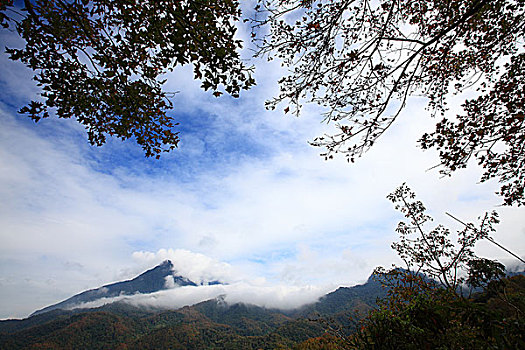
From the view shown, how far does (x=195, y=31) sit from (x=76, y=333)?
257452 millimetres

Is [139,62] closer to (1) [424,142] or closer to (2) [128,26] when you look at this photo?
(2) [128,26]

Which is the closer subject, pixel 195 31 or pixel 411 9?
pixel 195 31

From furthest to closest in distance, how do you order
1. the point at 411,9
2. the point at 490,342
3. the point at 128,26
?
the point at 411,9, the point at 128,26, the point at 490,342

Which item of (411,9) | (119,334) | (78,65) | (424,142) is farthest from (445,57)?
(119,334)

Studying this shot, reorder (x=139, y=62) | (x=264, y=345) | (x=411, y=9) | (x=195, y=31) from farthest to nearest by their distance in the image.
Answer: (x=264, y=345), (x=411, y=9), (x=139, y=62), (x=195, y=31)

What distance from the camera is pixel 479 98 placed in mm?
3994

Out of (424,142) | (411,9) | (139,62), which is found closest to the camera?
(139,62)

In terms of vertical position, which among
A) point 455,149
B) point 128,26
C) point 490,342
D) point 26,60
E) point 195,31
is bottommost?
point 490,342

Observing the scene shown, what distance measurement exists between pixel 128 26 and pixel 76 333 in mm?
256527

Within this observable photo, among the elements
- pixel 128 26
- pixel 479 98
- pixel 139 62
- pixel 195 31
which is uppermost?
pixel 128 26

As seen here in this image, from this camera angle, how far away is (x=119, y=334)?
191 m

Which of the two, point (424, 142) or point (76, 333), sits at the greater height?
point (424, 142)

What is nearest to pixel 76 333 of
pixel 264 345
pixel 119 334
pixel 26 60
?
pixel 119 334

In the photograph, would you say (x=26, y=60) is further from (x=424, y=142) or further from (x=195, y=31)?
(x=424, y=142)
